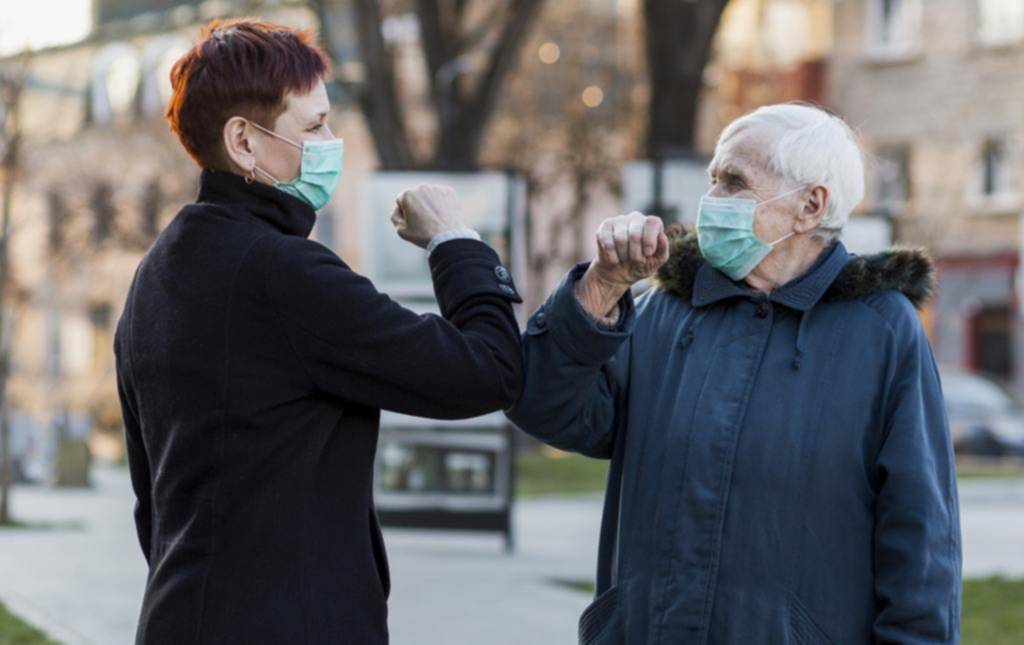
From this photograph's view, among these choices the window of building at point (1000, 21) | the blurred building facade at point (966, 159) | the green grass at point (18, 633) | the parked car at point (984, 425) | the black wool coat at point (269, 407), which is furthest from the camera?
the window of building at point (1000, 21)

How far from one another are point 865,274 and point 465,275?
2.76ft

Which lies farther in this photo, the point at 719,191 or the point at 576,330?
the point at 719,191

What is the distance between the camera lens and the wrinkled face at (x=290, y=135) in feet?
10.3

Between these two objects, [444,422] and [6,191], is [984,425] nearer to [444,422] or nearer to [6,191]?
[6,191]

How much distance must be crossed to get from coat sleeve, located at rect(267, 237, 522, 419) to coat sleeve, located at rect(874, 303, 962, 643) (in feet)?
2.55

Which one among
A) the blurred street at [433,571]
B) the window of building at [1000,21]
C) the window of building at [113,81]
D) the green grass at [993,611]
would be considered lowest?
the blurred street at [433,571]

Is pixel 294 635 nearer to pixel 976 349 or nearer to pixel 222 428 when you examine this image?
pixel 222 428

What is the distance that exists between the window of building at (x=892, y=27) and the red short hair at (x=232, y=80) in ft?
124

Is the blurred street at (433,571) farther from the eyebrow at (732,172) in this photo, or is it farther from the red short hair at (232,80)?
the red short hair at (232,80)

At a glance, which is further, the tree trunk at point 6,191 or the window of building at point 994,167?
the window of building at point 994,167

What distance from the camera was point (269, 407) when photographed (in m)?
2.98

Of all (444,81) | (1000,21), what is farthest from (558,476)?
(1000,21)

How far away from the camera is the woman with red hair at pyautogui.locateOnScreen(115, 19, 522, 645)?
2.97 m

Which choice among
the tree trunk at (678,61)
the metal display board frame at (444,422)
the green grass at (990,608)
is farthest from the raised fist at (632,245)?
the tree trunk at (678,61)
